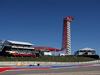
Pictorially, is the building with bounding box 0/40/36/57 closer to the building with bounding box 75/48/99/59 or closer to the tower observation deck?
the building with bounding box 75/48/99/59

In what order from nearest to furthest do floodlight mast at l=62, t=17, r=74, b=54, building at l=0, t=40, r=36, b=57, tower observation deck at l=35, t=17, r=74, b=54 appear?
building at l=0, t=40, r=36, b=57 → tower observation deck at l=35, t=17, r=74, b=54 → floodlight mast at l=62, t=17, r=74, b=54

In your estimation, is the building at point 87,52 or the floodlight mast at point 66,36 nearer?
the building at point 87,52

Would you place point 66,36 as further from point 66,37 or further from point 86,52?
point 86,52

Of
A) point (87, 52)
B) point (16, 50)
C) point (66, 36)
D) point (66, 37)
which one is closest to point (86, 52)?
point (87, 52)

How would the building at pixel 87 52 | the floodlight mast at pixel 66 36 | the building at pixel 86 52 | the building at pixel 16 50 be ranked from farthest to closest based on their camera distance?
the floodlight mast at pixel 66 36, the building at pixel 87 52, the building at pixel 86 52, the building at pixel 16 50

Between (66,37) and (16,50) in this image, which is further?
(66,37)

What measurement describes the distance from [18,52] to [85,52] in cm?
5995

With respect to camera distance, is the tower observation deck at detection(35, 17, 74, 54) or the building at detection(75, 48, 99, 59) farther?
the tower observation deck at detection(35, 17, 74, 54)

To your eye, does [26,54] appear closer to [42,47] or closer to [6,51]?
[6,51]

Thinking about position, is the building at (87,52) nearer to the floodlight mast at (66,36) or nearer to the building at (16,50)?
the floodlight mast at (66,36)

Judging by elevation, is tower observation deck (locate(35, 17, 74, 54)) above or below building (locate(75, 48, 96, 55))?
above

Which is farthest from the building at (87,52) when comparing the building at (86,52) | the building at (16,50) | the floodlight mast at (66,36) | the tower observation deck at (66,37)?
the building at (16,50)

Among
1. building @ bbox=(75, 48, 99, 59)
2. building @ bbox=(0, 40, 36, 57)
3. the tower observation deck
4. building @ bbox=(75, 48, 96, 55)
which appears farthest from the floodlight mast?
building @ bbox=(0, 40, 36, 57)

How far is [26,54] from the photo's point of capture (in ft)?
224
